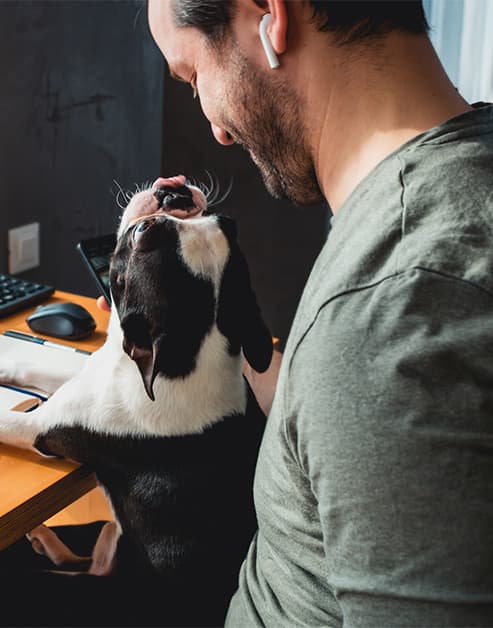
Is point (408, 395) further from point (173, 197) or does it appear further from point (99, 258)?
point (99, 258)

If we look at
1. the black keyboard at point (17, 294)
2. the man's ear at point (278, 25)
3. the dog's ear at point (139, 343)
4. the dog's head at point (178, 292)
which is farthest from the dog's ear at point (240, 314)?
the black keyboard at point (17, 294)

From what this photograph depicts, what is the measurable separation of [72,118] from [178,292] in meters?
1.14

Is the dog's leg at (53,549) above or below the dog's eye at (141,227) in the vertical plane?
below

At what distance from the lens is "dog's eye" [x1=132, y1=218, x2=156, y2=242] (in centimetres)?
109

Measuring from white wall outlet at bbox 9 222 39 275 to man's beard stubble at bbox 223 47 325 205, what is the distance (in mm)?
1159

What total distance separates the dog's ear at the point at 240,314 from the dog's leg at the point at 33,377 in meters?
0.26

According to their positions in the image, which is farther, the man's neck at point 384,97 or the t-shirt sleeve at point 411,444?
the man's neck at point 384,97

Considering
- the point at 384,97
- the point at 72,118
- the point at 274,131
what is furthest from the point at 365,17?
the point at 72,118

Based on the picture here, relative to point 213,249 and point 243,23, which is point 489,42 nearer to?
point 213,249

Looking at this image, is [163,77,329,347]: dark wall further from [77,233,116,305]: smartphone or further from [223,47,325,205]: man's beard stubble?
[223,47,325,205]: man's beard stubble

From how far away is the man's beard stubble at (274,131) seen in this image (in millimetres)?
856

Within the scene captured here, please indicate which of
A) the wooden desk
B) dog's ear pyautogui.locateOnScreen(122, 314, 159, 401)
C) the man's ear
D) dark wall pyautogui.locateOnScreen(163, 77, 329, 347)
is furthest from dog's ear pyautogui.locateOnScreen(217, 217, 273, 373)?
dark wall pyautogui.locateOnScreen(163, 77, 329, 347)

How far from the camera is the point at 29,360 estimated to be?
1252mm

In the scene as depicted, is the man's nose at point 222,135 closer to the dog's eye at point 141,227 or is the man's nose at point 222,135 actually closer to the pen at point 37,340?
the dog's eye at point 141,227
